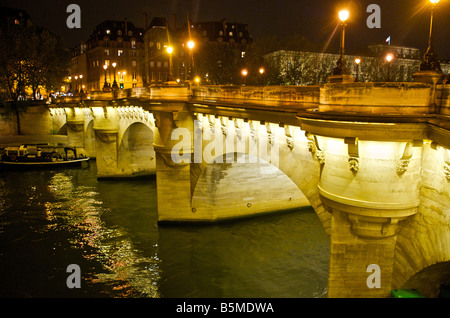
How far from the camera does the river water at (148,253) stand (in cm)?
1420

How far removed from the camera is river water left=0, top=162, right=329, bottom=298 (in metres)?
14.2

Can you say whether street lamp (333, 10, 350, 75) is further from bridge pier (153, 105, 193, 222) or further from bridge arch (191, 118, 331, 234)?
bridge pier (153, 105, 193, 222)

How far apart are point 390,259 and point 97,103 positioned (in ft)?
93.5

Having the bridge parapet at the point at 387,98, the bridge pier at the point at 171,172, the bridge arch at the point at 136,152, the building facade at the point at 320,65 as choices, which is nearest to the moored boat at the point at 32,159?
the bridge arch at the point at 136,152

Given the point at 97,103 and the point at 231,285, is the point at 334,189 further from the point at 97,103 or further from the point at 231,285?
the point at 97,103

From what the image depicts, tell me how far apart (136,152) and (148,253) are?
16.2 metres

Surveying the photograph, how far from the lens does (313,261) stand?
627 inches

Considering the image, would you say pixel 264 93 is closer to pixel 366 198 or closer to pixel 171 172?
pixel 366 198

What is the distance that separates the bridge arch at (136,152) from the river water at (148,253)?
21.2 ft

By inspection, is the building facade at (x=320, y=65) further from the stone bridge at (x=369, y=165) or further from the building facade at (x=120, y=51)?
the building facade at (x=120, y=51)

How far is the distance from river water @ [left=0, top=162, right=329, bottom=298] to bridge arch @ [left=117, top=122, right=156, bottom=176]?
6.46m

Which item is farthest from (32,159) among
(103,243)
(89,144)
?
(103,243)

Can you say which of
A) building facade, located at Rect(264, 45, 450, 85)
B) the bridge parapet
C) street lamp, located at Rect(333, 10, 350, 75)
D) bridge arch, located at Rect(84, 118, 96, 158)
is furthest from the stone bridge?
building facade, located at Rect(264, 45, 450, 85)
